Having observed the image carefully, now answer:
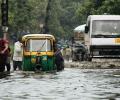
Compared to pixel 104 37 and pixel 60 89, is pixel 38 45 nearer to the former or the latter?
pixel 104 37

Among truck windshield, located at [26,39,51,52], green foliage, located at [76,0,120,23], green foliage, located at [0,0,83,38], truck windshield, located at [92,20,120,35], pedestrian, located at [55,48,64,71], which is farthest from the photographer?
green foliage, located at [0,0,83,38]

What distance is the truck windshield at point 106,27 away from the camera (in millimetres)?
38906

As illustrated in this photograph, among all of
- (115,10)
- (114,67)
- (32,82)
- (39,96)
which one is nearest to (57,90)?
(39,96)

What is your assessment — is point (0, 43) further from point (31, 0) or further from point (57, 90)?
point (31, 0)

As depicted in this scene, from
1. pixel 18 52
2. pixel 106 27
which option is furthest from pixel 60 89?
pixel 106 27

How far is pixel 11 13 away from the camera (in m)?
63.3

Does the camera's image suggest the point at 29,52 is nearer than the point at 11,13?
Yes

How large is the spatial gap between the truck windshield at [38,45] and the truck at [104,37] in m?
8.82

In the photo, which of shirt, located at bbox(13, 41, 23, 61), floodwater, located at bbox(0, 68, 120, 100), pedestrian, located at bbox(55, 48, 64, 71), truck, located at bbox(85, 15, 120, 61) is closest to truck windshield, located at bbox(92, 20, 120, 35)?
truck, located at bbox(85, 15, 120, 61)

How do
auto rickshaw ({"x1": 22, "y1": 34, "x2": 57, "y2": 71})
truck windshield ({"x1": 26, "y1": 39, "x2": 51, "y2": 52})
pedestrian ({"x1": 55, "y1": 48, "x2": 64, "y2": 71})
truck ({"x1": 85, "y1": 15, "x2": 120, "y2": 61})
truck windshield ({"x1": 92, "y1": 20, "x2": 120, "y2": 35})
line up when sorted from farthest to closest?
truck windshield ({"x1": 92, "y1": 20, "x2": 120, "y2": 35}) < truck ({"x1": 85, "y1": 15, "x2": 120, "y2": 61}) < pedestrian ({"x1": 55, "y1": 48, "x2": 64, "y2": 71}) < truck windshield ({"x1": 26, "y1": 39, "x2": 51, "y2": 52}) < auto rickshaw ({"x1": 22, "y1": 34, "x2": 57, "y2": 71})

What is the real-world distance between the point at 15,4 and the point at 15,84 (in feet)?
151

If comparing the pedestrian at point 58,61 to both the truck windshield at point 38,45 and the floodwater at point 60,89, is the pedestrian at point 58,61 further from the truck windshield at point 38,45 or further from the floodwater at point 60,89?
the floodwater at point 60,89

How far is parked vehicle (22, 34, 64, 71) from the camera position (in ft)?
96.9

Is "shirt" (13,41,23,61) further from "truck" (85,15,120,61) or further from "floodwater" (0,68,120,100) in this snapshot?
"truck" (85,15,120,61)
